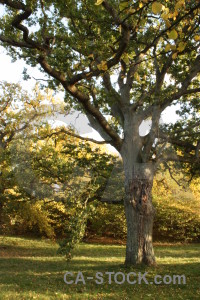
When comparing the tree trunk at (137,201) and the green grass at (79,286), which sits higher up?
the tree trunk at (137,201)

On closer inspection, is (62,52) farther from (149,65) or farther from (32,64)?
(149,65)

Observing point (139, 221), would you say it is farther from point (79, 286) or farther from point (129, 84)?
point (129, 84)

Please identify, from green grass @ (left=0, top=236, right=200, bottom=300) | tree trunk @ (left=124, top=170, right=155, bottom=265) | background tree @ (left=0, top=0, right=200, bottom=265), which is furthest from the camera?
tree trunk @ (left=124, top=170, right=155, bottom=265)

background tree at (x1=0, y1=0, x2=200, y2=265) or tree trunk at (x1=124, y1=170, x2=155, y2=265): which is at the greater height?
background tree at (x1=0, y1=0, x2=200, y2=265)

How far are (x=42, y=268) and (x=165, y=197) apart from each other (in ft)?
36.4

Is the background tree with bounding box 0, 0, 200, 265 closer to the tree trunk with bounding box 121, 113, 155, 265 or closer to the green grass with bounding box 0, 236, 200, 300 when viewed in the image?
the tree trunk with bounding box 121, 113, 155, 265

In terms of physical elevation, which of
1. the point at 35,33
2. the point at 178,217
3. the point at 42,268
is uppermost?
the point at 35,33

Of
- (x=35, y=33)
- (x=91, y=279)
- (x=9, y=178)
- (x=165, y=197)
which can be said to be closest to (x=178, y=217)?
(x=165, y=197)

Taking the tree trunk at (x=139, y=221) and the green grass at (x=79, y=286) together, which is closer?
the green grass at (x=79, y=286)

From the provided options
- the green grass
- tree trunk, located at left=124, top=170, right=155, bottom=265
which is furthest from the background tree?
the green grass

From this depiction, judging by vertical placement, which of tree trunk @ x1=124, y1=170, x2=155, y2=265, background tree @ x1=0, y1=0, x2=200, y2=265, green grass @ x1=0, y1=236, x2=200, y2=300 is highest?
background tree @ x1=0, y1=0, x2=200, y2=265

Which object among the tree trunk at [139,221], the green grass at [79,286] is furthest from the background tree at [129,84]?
the green grass at [79,286]

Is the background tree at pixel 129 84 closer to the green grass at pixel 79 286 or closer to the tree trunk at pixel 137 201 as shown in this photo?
the tree trunk at pixel 137 201

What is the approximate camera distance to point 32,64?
34.1 ft
